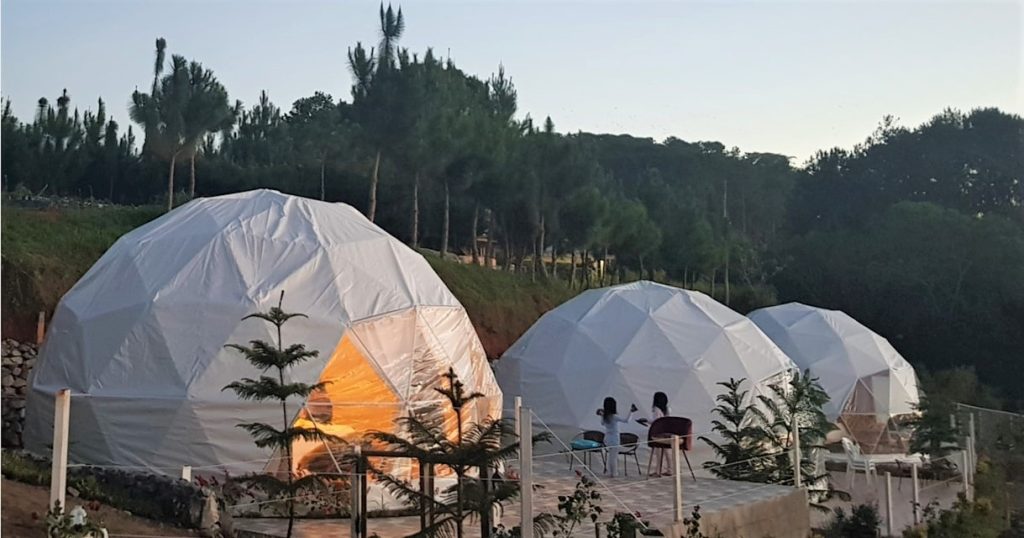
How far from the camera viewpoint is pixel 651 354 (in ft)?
60.0

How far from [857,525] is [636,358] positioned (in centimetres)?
631

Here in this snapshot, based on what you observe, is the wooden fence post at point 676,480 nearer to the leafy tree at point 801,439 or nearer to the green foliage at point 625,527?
the green foliage at point 625,527

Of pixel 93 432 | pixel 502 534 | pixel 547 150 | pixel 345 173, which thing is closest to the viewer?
pixel 502 534

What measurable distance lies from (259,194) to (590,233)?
18830mm

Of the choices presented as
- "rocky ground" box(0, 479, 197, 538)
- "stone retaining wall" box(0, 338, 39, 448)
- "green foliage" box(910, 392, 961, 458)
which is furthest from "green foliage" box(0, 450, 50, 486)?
"green foliage" box(910, 392, 961, 458)

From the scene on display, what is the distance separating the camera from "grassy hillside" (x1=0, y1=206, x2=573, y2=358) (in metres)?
18.1

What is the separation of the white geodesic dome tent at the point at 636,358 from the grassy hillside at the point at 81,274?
710cm

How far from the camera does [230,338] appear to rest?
1195 cm

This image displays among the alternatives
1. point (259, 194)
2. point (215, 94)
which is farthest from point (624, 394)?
point (215, 94)

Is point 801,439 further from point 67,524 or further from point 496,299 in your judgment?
point 496,299

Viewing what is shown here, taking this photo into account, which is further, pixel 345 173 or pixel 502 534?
pixel 345 173

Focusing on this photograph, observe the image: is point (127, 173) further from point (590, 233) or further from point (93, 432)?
point (93, 432)

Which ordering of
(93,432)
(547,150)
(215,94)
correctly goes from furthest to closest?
(547,150) → (215,94) → (93,432)

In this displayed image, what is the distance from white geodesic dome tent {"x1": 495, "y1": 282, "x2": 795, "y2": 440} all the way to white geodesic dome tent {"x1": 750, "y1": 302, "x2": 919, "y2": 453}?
163 inches
